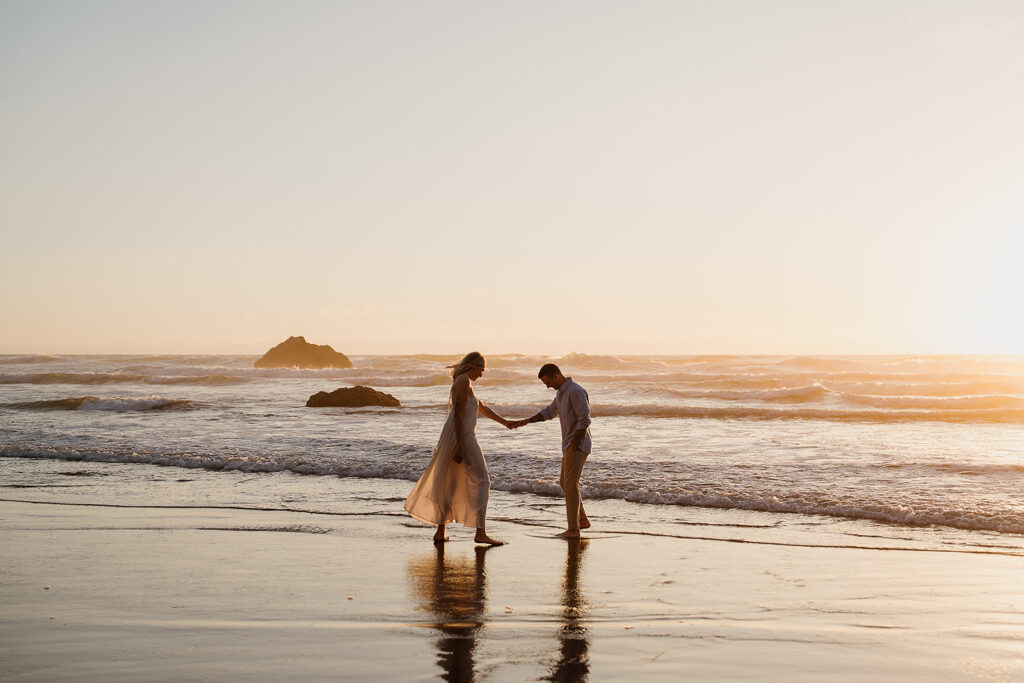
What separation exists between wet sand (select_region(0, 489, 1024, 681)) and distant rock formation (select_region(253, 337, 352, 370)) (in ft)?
191

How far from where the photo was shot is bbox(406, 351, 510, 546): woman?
9.05 meters

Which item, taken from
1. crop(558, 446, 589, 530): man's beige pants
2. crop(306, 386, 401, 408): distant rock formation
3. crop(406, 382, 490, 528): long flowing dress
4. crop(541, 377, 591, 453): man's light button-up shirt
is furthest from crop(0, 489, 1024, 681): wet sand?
crop(306, 386, 401, 408): distant rock formation

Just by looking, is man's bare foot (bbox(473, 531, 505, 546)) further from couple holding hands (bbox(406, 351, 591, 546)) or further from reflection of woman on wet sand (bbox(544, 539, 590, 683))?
reflection of woman on wet sand (bbox(544, 539, 590, 683))

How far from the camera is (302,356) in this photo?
68125mm

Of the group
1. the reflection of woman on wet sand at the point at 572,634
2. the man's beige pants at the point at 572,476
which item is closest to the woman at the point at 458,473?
the man's beige pants at the point at 572,476

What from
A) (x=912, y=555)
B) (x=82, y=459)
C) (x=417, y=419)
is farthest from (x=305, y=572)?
(x=417, y=419)

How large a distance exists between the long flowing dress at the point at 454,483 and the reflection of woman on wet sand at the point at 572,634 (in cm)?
150

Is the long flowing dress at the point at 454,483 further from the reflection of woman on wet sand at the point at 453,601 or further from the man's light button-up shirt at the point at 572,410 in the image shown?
the man's light button-up shirt at the point at 572,410

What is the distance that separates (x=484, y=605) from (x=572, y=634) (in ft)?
3.31

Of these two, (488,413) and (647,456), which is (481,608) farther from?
(647,456)

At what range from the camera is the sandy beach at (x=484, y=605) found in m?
Result: 5.01

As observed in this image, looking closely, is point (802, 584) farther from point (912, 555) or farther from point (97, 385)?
point (97, 385)

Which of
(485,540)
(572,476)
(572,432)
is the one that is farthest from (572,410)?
(485,540)

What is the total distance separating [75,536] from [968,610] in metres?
8.38
